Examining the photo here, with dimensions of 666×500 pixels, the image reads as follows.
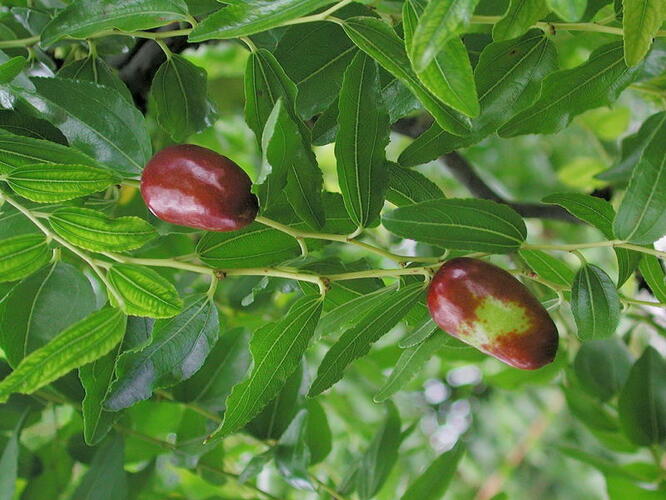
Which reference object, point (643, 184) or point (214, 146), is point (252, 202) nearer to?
point (643, 184)

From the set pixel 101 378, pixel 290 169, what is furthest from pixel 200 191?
pixel 101 378

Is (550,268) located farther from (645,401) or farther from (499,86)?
(645,401)

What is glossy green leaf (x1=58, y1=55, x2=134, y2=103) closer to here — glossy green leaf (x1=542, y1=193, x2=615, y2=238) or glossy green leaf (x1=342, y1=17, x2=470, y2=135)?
glossy green leaf (x1=342, y1=17, x2=470, y2=135)

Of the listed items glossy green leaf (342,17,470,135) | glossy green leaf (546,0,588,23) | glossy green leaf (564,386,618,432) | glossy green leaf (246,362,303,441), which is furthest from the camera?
glossy green leaf (564,386,618,432)

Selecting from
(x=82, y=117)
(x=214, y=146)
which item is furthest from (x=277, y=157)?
(x=214, y=146)

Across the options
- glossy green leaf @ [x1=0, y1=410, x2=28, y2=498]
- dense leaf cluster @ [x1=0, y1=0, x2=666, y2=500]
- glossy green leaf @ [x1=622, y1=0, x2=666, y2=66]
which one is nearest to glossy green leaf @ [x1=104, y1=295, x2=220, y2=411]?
dense leaf cluster @ [x1=0, y1=0, x2=666, y2=500]

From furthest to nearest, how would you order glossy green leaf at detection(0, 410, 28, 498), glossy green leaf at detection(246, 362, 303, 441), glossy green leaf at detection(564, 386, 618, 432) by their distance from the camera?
glossy green leaf at detection(564, 386, 618, 432), glossy green leaf at detection(246, 362, 303, 441), glossy green leaf at detection(0, 410, 28, 498)

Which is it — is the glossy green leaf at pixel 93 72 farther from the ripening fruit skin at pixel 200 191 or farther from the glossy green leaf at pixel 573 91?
the glossy green leaf at pixel 573 91
